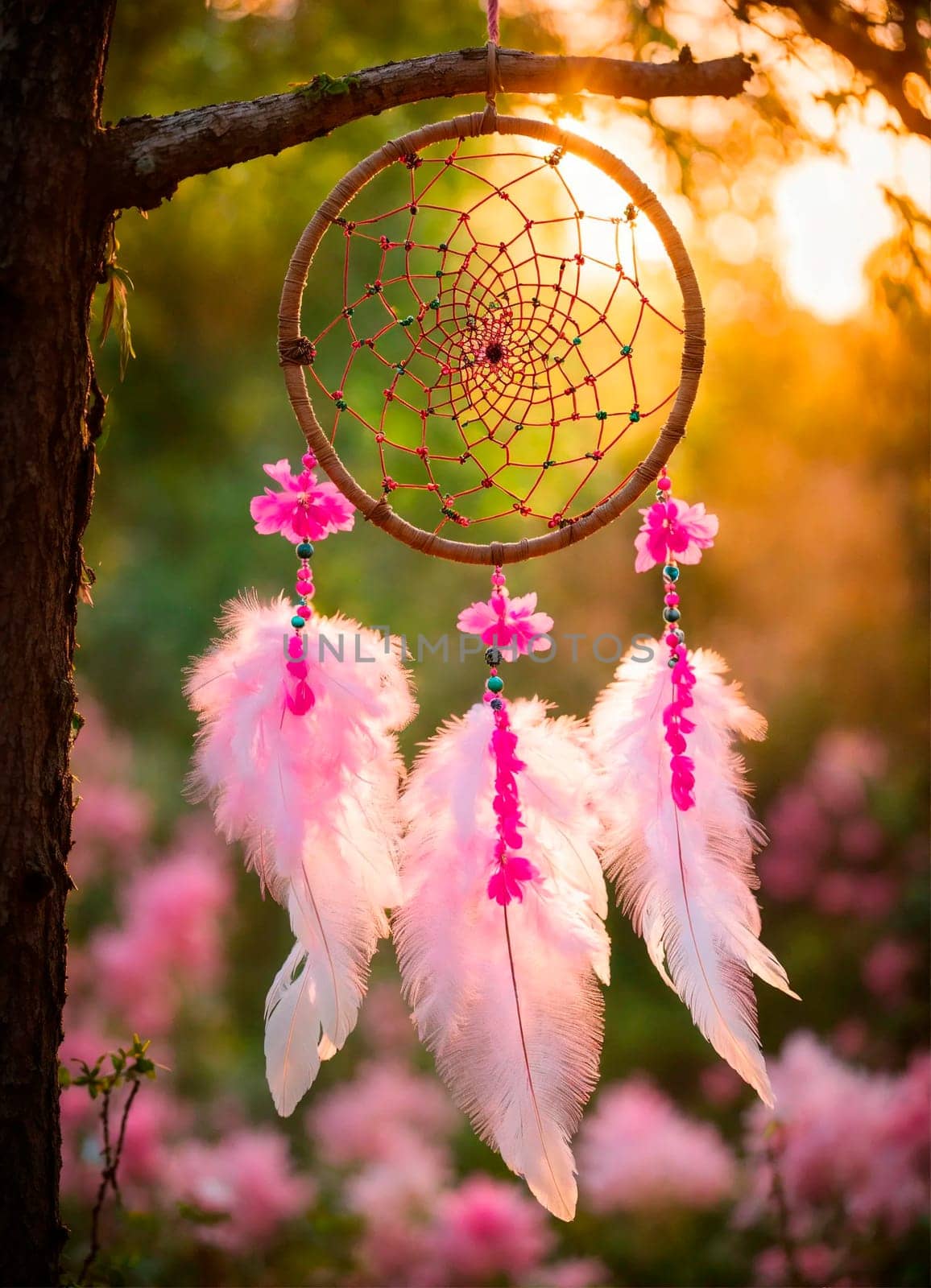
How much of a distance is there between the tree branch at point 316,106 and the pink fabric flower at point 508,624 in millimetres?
451

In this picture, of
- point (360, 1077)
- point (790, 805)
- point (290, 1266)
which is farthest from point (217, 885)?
point (790, 805)

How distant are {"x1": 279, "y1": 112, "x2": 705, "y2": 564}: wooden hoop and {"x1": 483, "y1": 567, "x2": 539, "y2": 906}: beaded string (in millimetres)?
71

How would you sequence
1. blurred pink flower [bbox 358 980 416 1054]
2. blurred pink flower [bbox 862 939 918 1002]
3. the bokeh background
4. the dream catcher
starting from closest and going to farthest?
the dream catcher → the bokeh background → blurred pink flower [bbox 862 939 918 1002] → blurred pink flower [bbox 358 980 416 1054]

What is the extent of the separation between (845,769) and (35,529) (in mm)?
1972

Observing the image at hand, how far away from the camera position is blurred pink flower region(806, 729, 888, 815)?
2418mm

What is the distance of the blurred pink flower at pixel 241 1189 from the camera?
5.53 ft

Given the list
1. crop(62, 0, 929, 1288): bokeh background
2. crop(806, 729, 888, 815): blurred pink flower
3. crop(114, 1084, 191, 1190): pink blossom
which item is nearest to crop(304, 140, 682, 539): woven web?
crop(62, 0, 929, 1288): bokeh background

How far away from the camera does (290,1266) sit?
Result: 5.80ft

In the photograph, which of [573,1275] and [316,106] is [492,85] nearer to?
[316,106]

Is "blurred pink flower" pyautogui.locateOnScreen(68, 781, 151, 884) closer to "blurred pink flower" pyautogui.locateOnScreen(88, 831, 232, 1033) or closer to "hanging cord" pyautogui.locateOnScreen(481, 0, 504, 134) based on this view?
"blurred pink flower" pyautogui.locateOnScreen(88, 831, 232, 1033)

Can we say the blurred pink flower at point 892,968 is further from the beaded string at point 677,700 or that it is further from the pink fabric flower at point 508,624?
the pink fabric flower at point 508,624

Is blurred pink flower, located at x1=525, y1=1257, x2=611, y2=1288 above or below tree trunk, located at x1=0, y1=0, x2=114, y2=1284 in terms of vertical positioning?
below

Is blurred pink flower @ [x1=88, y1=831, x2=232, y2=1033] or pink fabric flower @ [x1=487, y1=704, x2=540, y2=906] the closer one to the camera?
pink fabric flower @ [x1=487, y1=704, x2=540, y2=906]

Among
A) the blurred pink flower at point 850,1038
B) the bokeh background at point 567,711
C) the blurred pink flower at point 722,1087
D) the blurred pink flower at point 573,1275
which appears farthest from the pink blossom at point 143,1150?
the blurred pink flower at point 850,1038
